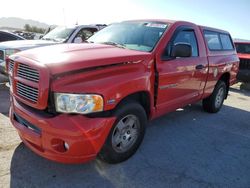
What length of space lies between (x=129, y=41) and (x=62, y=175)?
85.9 inches

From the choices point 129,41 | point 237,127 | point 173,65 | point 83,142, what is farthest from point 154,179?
point 237,127

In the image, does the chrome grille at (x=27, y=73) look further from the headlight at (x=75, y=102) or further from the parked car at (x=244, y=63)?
the parked car at (x=244, y=63)

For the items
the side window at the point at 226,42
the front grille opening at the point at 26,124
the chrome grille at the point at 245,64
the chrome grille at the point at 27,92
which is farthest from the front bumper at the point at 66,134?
the chrome grille at the point at 245,64

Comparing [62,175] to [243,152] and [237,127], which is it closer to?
[243,152]

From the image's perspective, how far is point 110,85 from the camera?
2971mm

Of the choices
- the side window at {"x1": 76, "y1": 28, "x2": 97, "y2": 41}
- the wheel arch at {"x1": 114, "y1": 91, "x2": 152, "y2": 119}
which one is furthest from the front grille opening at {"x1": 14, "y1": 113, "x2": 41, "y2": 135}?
the side window at {"x1": 76, "y1": 28, "x2": 97, "y2": 41}

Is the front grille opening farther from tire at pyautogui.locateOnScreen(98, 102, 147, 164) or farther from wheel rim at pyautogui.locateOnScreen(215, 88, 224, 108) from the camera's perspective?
wheel rim at pyautogui.locateOnScreen(215, 88, 224, 108)

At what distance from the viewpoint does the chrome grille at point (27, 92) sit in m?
2.92

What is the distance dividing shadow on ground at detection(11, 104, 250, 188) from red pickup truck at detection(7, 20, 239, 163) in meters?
0.26

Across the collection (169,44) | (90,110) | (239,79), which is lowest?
(239,79)

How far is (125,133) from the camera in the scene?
3490 millimetres

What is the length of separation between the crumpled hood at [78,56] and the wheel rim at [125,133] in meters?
0.75

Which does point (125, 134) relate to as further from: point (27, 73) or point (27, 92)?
point (27, 73)

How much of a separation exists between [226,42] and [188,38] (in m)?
2.29
